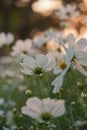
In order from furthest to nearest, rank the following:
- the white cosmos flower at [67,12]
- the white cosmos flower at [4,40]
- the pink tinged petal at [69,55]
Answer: the white cosmos flower at [67,12] → the white cosmos flower at [4,40] → the pink tinged petal at [69,55]

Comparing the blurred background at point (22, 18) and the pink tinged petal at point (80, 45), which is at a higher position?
the blurred background at point (22, 18)

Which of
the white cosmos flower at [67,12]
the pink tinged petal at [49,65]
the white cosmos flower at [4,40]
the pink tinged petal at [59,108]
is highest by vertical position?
the white cosmos flower at [67,12]

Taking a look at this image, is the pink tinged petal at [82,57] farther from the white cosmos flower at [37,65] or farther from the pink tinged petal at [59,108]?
the pink tinged petal at [59,108]

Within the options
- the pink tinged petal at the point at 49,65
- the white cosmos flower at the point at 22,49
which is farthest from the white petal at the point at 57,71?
the white cosmos flower at the point at 22,49

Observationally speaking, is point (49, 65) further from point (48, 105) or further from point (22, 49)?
point (22, 49)

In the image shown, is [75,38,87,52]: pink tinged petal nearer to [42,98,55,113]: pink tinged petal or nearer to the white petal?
the white petal

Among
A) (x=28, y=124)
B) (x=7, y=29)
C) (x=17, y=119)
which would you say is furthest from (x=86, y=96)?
(x=7, y=29)
